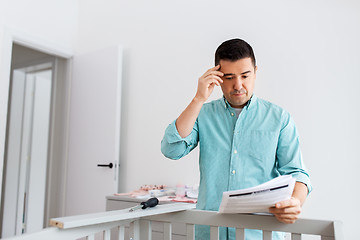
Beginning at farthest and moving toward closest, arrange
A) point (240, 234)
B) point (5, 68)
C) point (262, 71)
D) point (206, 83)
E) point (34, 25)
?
point (34, 25), point (5, 68), point (262, 71), point (206, 83), point (240, 234)

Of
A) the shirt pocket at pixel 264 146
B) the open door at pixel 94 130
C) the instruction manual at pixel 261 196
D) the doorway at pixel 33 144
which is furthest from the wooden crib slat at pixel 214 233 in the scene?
the doorway at pixel 33 144

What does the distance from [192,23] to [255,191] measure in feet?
6.61

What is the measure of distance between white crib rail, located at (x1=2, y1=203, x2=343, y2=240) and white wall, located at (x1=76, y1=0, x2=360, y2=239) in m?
1.18

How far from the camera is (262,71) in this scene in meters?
2.19

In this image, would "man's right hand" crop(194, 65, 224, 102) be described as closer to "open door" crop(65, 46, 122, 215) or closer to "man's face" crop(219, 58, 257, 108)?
"man's face" crop(219, 58, 257, 108)

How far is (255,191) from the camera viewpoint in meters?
0.78

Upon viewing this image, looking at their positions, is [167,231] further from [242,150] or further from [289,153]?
[289,153]

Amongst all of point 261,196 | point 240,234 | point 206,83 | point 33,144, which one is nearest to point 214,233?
point 240,234

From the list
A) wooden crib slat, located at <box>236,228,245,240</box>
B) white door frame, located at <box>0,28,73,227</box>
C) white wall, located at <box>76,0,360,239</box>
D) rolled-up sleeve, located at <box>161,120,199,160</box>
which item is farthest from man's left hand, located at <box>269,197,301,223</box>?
white door frame, located at <box>0,28,73,227</box>

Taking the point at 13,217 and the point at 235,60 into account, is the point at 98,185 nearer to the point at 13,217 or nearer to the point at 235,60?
the point at 13,217

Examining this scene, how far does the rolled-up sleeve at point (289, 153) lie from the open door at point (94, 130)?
1878 millimetres

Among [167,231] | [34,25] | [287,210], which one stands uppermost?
[34,25]

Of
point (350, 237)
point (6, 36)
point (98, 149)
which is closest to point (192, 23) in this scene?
point (98, 149)

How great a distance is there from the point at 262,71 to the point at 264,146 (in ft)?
4.00
